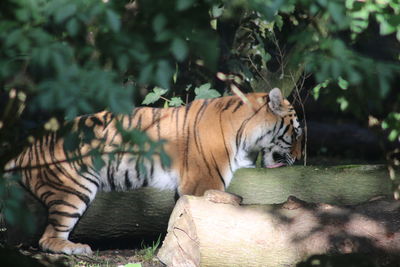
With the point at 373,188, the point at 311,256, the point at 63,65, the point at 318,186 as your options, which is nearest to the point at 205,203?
the point at 311,256

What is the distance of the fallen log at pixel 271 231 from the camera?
12.1 ft

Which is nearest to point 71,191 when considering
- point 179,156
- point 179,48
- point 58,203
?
point 58,203

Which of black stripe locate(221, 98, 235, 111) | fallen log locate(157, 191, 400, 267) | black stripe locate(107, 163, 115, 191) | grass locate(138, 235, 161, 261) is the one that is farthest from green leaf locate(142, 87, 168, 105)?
fallen log locate(157, 191, 400, 267)

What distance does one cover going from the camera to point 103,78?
1.85 metres

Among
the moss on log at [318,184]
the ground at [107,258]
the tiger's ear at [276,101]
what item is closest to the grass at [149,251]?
the ground at [107,258]

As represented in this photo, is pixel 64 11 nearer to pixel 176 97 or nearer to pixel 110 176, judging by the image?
pixel 110 176

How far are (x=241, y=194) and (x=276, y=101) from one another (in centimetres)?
84

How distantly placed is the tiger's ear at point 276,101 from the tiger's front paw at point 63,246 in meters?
1.71

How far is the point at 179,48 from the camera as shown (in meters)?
1.70

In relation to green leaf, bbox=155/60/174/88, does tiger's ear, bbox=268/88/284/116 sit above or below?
below

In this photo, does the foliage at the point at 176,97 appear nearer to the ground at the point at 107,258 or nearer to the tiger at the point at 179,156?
the tiger at the point at 179,156

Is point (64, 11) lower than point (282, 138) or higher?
higher

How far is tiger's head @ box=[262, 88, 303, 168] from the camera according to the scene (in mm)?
5141

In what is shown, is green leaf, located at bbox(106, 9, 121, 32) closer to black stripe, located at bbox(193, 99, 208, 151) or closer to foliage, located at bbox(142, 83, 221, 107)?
black stripe, located at bbox(193, 99, 208, 151)
